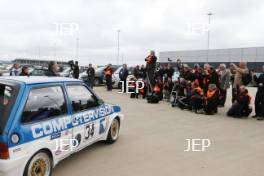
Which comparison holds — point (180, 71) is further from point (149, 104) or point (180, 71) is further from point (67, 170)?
point (67, 170)

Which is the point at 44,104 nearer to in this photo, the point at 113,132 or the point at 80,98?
the point at 80,98

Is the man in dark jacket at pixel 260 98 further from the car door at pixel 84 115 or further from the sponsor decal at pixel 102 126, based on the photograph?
the car door at pixel 84 115

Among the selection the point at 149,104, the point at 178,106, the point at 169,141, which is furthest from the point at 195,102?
the point at 169,141

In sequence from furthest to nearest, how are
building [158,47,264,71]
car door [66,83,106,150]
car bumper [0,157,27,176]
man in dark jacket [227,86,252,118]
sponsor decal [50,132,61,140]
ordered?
building [158,47,264,71]
man in dark jacket [227,86,252,118]
car door [66,83,106,150]
sponsor decal [50,132,61,140]
car bumper [0,157,27,176]

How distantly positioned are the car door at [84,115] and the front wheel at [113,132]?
1.48 feet

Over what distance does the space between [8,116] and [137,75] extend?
43.2ft

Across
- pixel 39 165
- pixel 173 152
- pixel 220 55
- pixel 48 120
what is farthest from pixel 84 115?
pixel 220 55

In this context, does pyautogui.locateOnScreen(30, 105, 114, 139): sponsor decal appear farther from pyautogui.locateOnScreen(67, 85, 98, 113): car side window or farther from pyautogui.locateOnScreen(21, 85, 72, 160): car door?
pyautogui.locateOnScreen(67, 85, 98, 113): car side window

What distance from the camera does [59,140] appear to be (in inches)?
156

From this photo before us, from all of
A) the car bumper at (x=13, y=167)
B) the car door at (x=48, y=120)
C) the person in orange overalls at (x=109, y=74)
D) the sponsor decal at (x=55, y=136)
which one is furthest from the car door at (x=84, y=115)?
the person in orange overalls at (x=109, y=74)

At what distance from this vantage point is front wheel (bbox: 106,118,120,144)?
5.67 m

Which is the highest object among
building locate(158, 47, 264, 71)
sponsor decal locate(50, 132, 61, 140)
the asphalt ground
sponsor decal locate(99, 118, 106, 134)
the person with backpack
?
building locate(158, 47, 264, 71)

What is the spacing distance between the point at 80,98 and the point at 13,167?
176 centimetres

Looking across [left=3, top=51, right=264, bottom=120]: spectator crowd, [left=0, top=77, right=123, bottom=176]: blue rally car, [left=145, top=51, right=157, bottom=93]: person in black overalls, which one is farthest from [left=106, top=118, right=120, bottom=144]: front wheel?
[left=145, top=51, right=157, bottom=93]: person in black overalls
